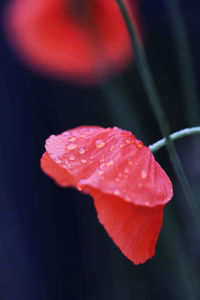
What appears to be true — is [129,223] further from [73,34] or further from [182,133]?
[73,34]

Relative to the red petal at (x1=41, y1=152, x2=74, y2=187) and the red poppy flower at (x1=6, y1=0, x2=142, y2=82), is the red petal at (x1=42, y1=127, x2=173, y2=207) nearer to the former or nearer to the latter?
the red petal at (x1=41, y1=152, x2=74, y2=187)

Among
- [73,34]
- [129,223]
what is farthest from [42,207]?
[129,223]

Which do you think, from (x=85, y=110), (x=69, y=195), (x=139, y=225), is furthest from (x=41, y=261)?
(x=139, y=225)

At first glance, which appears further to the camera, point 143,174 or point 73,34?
point 73,34

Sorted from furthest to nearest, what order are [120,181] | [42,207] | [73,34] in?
[42,207], [73,34], [120,181]

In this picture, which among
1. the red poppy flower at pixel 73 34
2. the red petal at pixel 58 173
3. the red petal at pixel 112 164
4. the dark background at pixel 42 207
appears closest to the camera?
the red petal at pixel 112 164

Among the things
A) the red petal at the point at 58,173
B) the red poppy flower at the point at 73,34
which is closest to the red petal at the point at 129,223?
the red petal at the point at 58,173

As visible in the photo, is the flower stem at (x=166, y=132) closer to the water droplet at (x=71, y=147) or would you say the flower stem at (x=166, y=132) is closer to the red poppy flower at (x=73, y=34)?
the water droplet at (x=71, y=147)
